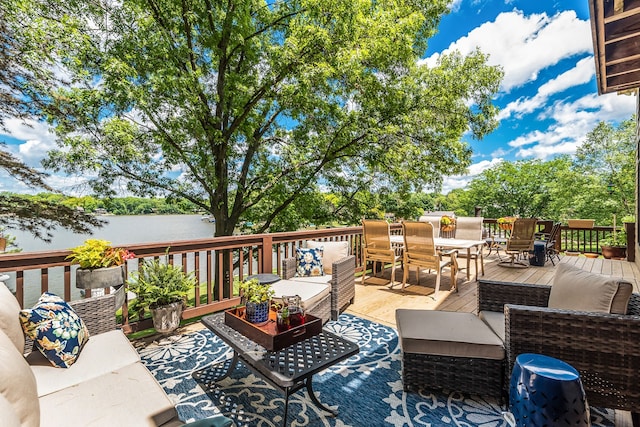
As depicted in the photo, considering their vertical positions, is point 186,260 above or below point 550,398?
above

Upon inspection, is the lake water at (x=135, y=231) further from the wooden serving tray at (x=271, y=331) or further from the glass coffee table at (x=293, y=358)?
the glass coffee table at (x=293, y=358)

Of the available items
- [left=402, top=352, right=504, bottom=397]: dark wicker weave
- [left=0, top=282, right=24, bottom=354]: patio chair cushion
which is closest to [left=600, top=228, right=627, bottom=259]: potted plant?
[left=402, top=352, right=504, bottom=397]: dark wicker weave

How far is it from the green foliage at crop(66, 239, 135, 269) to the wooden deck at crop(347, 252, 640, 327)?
A: 2835 mm

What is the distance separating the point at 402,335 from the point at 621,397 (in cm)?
122

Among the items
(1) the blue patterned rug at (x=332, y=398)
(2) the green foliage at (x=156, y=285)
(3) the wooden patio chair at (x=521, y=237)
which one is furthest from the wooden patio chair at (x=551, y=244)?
(2) the green foliage at (x=156, y=285)

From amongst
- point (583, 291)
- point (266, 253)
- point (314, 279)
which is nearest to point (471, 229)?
point (314, 279)

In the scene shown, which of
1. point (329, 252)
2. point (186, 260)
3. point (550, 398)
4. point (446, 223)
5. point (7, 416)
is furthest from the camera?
point (446, 223)

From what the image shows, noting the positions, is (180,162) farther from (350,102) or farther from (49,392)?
(49,392)

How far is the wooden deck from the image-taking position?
3.92 metres

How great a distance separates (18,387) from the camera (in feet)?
3.53

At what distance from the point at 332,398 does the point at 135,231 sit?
5.88 m

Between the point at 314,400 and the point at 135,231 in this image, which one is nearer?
the point at 314,400

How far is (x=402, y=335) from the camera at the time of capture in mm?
2117

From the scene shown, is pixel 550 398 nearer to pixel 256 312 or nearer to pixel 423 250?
pixel 256 312
